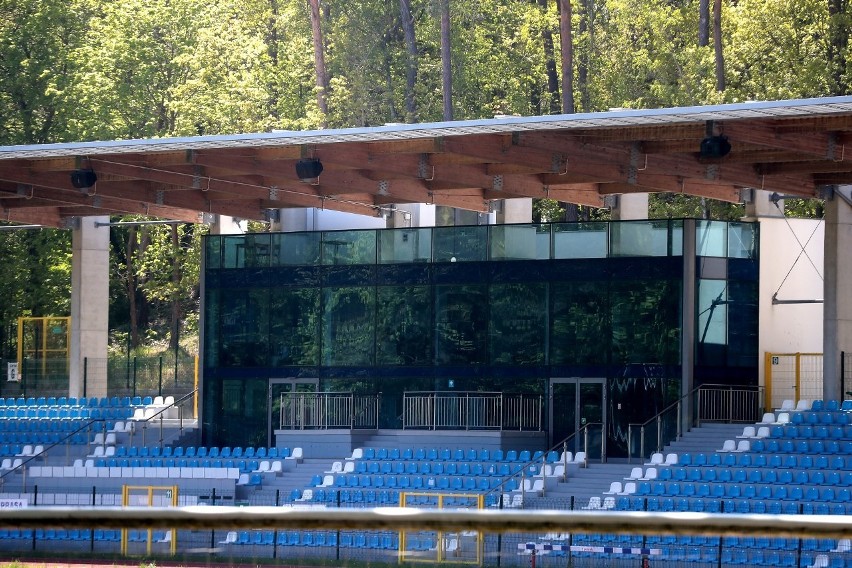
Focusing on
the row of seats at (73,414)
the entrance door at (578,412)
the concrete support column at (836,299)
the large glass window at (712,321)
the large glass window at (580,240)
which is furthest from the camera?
the row of seats at (73,414)

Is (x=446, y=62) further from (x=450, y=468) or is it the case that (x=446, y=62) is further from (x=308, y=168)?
(x=450, y=468)

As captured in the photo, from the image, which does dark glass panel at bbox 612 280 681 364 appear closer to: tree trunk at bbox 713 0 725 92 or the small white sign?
tree trunk at bbox 713 0 725 92

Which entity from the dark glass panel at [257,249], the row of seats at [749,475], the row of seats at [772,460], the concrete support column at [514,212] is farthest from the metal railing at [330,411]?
the row of seats at [772,460]

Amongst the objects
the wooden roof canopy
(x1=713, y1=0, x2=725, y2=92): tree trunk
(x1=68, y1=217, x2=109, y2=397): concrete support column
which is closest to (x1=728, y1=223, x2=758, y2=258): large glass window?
the wooden roof canopy

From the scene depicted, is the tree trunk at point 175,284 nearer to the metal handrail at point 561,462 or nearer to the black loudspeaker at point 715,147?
the metal handrail at point 561,462

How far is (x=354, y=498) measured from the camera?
24.8 metres

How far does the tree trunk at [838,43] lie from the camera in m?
42.0

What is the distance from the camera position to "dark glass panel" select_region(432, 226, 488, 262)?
103 ft

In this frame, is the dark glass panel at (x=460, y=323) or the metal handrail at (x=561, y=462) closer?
the metal handrail at (x=561, y=462)

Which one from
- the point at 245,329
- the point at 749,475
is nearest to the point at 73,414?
the point at 245,329

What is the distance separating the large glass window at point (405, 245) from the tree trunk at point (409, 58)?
848 inches

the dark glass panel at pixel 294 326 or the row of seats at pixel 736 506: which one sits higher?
the dark glass panel at pixel 294 326

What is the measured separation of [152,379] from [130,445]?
7.09 metres

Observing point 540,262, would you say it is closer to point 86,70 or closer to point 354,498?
point 354,498
